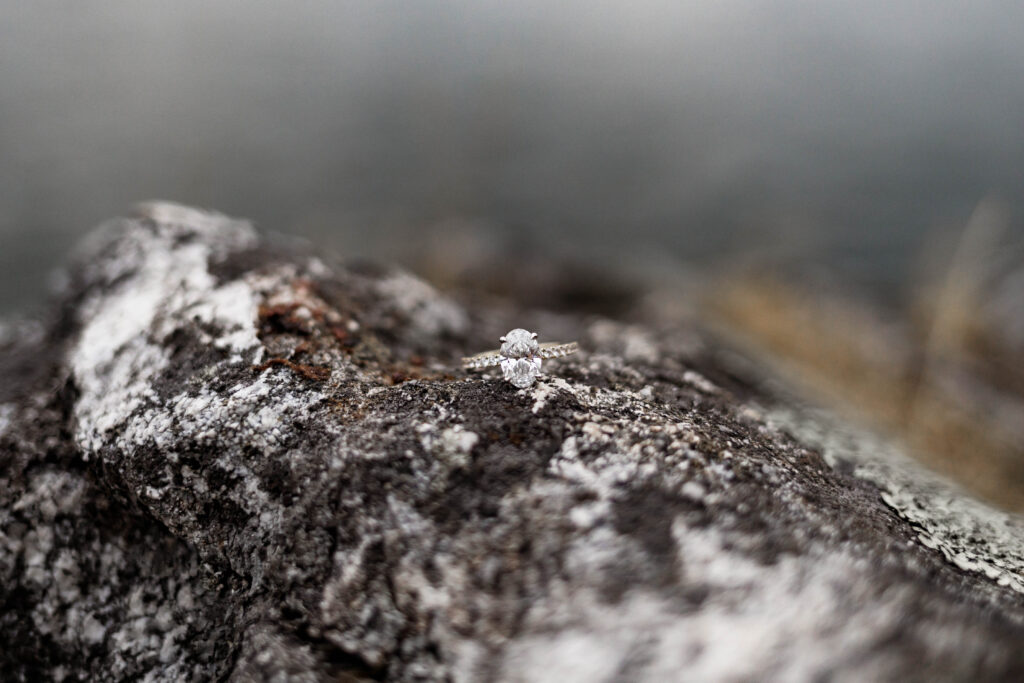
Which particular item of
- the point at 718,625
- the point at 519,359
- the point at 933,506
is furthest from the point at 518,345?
the point at 933,506

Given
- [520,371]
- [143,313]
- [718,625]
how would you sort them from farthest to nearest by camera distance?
[143,313] → [520,371] → [718,625]

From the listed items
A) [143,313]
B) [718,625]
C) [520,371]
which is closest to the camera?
[718,625]

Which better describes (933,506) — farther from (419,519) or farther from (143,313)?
(143,313)

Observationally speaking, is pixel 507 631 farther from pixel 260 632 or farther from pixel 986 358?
pixel 986 358

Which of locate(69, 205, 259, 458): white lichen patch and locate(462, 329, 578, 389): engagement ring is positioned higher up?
locate(462, 329, 578, 389): engagement ring

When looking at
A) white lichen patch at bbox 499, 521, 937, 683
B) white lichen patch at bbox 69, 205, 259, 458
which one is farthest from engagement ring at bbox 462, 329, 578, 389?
white lichen patch at bbox 69, 205, 259, 458

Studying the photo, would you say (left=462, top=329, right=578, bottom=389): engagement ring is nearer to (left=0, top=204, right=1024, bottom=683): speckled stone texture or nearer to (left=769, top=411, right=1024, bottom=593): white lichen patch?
(left=0, top=204, right=1024, bottom=683): speckled stone texture

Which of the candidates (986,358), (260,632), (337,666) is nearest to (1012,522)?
(337,666)
